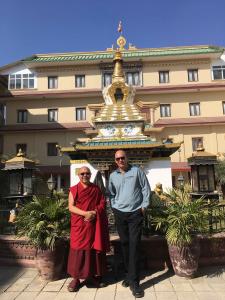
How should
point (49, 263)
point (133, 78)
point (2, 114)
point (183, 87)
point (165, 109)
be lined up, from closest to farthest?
point (49, 263) < point (183, 87) < point (165, 109) < point (133, 78) < point (2, 114)

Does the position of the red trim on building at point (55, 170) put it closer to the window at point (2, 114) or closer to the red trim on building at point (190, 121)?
the window at point (2, 114)

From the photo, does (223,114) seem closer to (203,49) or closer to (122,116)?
(203,49)

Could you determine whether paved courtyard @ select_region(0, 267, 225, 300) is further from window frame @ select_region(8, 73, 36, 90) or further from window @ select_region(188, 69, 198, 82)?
window frame @ select_region(8, 73, 36, 90)

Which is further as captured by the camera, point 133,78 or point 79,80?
point 79,80

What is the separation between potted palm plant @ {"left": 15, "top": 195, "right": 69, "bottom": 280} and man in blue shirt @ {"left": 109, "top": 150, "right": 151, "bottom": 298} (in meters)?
1.12

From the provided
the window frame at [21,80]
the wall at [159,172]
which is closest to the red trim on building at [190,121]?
the window frame at [21,80]

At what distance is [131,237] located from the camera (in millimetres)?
5152

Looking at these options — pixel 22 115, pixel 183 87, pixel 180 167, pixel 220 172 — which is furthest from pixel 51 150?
pixel 220 172

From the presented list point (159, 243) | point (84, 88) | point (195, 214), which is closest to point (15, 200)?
point (159, 243)

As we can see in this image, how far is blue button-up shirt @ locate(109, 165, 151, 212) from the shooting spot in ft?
17.2

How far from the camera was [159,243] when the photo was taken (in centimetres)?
616

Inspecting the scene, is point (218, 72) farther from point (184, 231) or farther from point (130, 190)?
point (130, 190)

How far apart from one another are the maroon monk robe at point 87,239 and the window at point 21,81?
94.8 ft

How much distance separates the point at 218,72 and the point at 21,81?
19894mm
